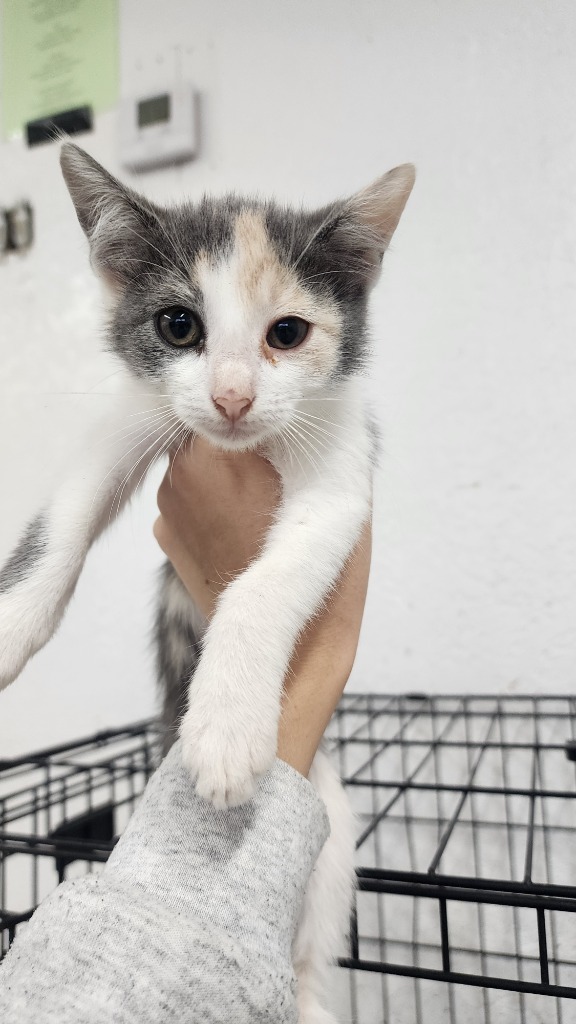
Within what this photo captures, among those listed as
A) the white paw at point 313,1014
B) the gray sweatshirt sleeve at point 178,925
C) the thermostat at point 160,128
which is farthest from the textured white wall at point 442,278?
the gray sweatshirt sleeve at point 178,925

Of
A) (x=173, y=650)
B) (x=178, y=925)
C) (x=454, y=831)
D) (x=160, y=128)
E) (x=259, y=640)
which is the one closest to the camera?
(x=178, y=925)

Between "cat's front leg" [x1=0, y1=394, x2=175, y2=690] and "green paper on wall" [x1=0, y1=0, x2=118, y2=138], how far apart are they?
131 centimetres

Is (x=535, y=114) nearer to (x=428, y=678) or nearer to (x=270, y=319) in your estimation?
(x=270, y=319)

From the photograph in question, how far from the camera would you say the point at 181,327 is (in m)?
0.75

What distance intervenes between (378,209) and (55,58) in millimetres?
1471

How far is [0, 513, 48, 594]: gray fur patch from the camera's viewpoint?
2.42 feet

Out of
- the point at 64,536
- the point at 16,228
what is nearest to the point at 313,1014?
the point at 64,536

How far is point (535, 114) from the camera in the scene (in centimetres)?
131

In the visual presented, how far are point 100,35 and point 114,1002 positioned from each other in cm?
208

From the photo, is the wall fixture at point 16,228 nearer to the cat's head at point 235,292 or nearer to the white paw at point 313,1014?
the cat's head at point 235,292

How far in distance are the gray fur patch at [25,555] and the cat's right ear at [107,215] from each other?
34cm

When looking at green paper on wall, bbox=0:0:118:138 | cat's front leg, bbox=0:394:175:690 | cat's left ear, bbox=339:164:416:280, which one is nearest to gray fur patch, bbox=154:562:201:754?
cat's front leg, bbox=0:394:175:690

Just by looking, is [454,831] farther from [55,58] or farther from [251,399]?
[55,58]

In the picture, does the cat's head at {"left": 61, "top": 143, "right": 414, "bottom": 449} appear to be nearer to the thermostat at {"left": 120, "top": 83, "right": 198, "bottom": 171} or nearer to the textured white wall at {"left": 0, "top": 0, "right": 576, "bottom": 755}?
the textured white wall at {"left": 0, "top": 0, "right": 576, "bottom": 755}
